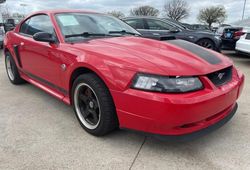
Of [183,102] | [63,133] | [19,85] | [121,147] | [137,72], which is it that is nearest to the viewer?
[183,102]

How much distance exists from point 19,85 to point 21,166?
285cm

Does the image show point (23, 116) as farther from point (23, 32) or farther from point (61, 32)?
point (23, 32)

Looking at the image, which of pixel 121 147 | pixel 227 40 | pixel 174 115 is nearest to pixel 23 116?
pixel 121 147

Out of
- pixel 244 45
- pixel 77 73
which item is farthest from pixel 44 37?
pixel 244 45

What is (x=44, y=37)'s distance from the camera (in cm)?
281

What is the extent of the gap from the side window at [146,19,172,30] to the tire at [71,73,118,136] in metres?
5.47

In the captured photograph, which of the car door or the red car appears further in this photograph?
the car door

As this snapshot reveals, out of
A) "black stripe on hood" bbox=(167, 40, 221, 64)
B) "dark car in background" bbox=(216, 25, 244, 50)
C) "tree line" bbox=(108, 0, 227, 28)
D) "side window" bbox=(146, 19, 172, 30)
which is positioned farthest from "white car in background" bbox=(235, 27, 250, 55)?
"tree line" bbox=(108, 0, 227, 28)

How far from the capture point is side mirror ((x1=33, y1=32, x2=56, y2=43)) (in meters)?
2.80

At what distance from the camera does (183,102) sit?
1.92m

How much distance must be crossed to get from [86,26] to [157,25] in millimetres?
4925

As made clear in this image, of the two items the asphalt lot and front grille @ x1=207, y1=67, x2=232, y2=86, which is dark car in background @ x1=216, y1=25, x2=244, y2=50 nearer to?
the asphalt lot

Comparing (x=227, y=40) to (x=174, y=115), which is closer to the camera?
(x=174, y=115)

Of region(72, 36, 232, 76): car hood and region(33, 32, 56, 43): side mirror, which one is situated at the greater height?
region(33, 32, 56, 43): side mirror
